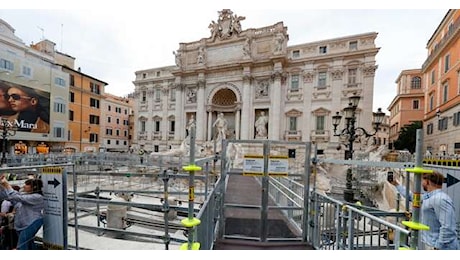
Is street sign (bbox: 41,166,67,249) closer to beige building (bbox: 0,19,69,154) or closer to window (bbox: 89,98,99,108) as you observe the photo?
beige building (bbox: 0,19,69,154)

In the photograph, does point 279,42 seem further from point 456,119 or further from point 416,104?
point 416,104

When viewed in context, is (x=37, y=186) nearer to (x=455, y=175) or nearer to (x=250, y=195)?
(x=250, y=195)

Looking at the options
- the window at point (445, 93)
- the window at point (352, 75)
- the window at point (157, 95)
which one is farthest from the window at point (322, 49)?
the window at point (157, 95)

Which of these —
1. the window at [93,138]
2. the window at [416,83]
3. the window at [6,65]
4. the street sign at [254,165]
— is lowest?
the window at [93,138]

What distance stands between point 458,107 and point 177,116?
2780 cm

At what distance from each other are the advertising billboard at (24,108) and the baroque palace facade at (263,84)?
12.3 m

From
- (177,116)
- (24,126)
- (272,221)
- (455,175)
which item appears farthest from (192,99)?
(455,175)

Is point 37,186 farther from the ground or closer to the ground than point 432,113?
closer to the ground

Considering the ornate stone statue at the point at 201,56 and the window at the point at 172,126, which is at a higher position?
the ornate stone statue at the point at 201,56

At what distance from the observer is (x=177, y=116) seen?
29.5 meters

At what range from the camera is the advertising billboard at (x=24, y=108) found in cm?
2027

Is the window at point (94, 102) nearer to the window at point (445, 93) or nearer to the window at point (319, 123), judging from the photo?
the window at point (319, 123)

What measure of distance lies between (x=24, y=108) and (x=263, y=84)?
25.3 m

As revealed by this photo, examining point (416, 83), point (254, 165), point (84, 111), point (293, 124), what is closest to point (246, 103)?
point (293, 124)
